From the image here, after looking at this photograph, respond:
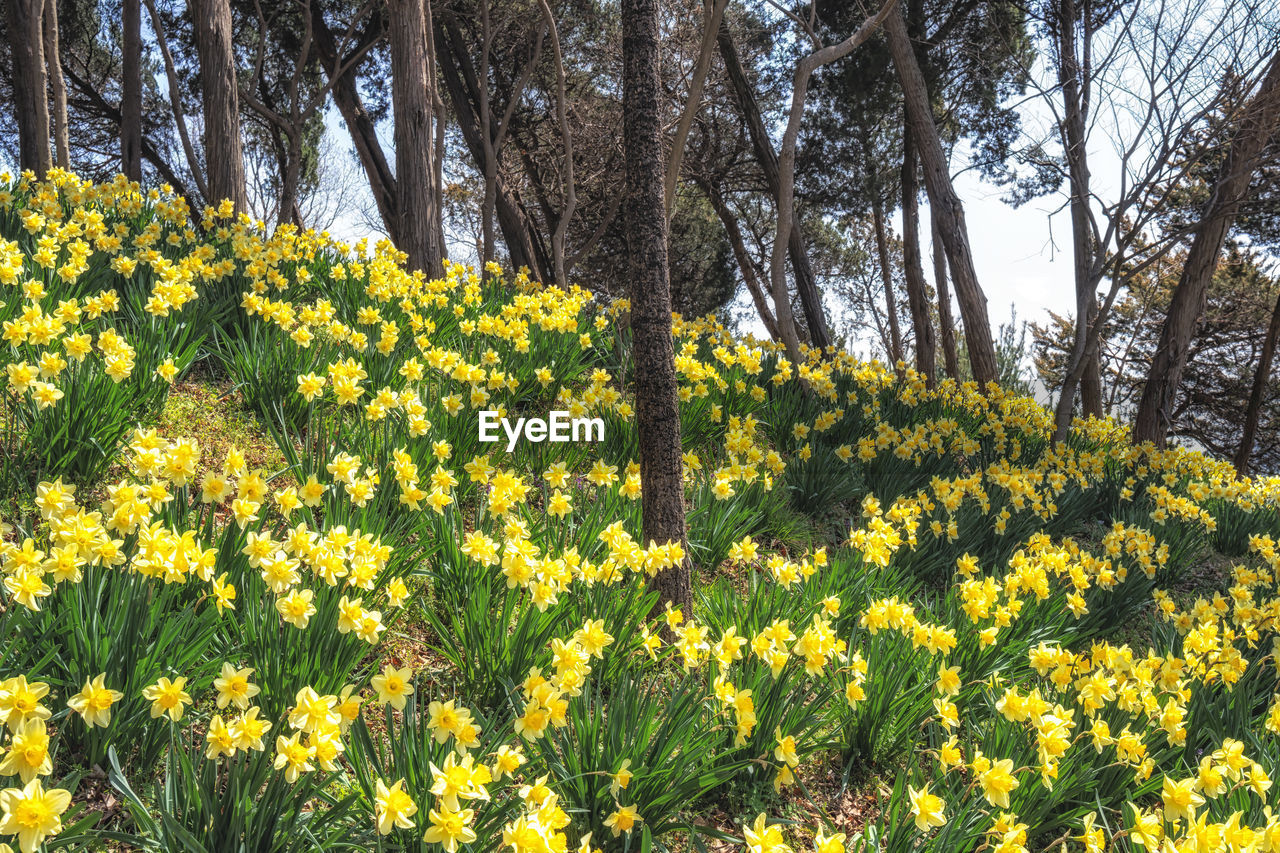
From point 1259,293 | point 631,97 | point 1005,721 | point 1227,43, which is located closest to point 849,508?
point 1005,721

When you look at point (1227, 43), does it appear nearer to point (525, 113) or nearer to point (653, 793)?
point (653, 793)

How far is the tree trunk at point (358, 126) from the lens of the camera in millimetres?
10625

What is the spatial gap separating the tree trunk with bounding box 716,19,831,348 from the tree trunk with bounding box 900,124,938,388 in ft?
7.36

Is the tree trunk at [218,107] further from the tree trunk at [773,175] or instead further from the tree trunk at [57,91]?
the tree trunk at [773,175]

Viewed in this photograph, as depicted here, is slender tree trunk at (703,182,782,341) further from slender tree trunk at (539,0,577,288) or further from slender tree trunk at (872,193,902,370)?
slender tree trunk at (539,0,577,288)

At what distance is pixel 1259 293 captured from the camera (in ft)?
50.0

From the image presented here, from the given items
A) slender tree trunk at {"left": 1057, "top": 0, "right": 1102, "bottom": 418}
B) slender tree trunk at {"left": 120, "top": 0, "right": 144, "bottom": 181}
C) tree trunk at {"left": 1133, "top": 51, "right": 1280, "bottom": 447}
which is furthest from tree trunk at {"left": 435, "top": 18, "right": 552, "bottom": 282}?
tree trunk at {"left": 1133, "top": 51, "right": 1280, "bottom": 447}

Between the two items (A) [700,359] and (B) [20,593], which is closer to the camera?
(B) [20,593]

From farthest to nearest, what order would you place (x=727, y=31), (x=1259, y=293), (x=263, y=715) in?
(x=1259, y=293) → (x=727, y=31) → (x=263, y=715)

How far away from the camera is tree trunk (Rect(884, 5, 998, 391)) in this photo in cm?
836

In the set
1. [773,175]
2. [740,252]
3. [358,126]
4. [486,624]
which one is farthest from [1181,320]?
[358,126]

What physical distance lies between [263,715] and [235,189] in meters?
5.51

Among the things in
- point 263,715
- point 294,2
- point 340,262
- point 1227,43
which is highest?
point 294,2

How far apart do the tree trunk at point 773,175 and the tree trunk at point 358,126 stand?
4394 millimetres
